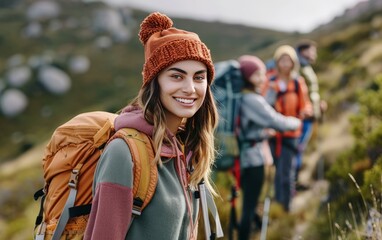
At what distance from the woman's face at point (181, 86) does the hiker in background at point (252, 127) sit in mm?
3133

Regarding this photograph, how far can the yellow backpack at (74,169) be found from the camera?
7.09ft

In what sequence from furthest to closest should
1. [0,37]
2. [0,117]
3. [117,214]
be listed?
[0,37], [0,117], [117,214]

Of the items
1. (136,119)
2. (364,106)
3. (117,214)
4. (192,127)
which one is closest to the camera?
(117,214)

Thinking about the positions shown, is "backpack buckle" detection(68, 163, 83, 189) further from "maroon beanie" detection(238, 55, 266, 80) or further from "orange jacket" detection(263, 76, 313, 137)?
"orange jacket" detection(263, 76, 313, 137)

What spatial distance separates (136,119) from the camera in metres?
2.18

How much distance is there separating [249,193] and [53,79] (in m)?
71.6

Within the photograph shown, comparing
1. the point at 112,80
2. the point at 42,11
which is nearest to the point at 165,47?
the point at 112,80

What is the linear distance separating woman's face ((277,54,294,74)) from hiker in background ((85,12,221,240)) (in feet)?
15.5

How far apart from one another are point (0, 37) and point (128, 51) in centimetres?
2161

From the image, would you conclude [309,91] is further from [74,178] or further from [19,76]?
[19,76]

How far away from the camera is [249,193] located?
5.69 meters

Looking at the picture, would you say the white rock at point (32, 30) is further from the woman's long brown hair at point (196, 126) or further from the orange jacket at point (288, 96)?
the woman's long brown hair at point (196, 126)

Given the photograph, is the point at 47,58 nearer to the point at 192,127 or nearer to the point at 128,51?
the point at 128,51

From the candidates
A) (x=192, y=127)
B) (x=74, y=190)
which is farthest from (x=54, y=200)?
(x=192, y=127)
